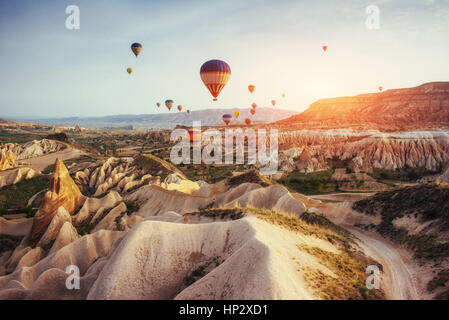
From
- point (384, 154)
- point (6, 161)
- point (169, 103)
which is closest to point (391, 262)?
point (384, 154)

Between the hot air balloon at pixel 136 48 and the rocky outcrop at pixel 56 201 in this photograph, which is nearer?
the rocky outcrop at pixel 56 201

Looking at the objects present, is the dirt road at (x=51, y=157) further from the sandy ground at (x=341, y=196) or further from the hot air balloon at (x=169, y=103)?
the sandy ground at (x=341, y=196)

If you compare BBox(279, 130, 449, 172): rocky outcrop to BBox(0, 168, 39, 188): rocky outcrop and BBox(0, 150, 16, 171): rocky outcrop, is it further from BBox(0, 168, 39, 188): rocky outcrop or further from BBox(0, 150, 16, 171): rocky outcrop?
BBox(0, 150, 16, 171): rocky outcrop

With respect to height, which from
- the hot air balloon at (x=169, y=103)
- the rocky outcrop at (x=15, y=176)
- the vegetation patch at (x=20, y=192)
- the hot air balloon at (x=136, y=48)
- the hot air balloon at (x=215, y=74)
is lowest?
the vegetation patch at (x=20, y=192)

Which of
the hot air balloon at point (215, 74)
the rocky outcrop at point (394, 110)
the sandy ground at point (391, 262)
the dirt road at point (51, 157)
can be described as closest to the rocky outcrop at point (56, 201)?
the hot air balloon at point (215, 74)

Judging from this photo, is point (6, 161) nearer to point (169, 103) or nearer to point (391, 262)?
point (169, 103)

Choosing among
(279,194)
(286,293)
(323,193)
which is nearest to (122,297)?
(286,293)
